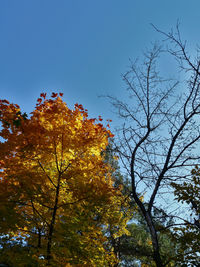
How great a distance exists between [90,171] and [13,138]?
2707mm

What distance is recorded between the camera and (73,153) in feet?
21.4

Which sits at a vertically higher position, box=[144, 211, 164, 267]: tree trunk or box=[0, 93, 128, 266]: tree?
box=[0, 93, 128, 266]: tree

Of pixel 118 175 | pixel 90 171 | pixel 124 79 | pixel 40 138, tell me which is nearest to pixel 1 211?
pixel 40 138

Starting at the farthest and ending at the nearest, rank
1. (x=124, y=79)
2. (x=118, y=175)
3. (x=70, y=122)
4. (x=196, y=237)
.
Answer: (x=118, y=175) → (x=124, y=79) → (x=70, y=122) → (x=196, y=237)

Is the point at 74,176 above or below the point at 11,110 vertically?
below

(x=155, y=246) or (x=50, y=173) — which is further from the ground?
(x=50, y=173)

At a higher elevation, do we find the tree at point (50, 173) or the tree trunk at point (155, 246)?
the tree at point (50, 173)

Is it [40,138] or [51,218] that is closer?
[40,138]

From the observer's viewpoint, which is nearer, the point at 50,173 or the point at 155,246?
the point at 155,246

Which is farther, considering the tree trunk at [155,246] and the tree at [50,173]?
the tree at [50,173]

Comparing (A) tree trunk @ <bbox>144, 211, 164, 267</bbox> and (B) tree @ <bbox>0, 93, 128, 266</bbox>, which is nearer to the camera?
(A) tree trunk @ <bbox>144, 211, 164, 267</bbox>

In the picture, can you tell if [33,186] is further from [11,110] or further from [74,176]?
[11,110]

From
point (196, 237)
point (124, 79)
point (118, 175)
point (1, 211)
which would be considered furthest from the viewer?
point (118, 175)

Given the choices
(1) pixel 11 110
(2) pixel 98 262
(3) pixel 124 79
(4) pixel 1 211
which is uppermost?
(3) pixel 124 79
